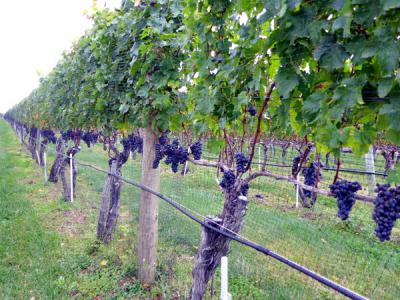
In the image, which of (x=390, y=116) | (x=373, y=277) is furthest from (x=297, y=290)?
(x=390, y=116)

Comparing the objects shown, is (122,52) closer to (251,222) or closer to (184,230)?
(184,230)

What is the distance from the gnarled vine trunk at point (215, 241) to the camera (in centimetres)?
259

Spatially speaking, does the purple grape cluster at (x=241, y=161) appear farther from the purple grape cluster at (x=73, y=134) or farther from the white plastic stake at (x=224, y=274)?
the purple grape cluster at (x=73, y=134)

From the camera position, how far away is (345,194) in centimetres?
170

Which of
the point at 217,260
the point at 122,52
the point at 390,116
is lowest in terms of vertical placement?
the point at 217,260

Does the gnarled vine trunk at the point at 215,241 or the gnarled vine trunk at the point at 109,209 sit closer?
the gnarled vine trunk at the point at 215,241

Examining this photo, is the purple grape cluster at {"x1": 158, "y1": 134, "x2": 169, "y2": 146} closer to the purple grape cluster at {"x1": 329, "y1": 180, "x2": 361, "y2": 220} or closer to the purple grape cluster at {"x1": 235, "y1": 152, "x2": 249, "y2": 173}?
the purple grape cluster at {"x1": 235, "y1": 152, "x2": 249, "y2": 173}

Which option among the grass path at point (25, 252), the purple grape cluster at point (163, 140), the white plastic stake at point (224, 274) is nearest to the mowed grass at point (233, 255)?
the grass path at point (25, 252)

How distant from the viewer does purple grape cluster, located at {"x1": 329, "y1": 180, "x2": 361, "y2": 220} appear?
168cm

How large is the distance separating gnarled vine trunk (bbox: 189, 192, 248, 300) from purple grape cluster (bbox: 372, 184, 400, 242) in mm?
1127

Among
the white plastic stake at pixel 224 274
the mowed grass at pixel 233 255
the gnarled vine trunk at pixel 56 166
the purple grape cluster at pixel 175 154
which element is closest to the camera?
the white plastic stake at pixel 224 274

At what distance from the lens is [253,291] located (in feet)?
13.8

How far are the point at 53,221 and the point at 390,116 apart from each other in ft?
23.3

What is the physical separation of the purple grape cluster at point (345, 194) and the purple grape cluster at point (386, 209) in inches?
6.8
